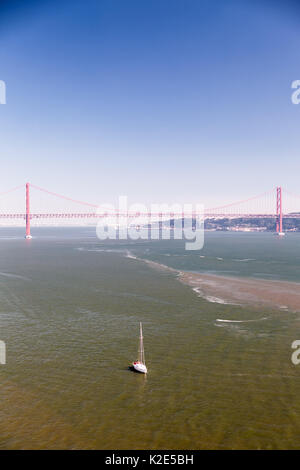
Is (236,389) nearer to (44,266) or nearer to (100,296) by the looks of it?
(100,296)

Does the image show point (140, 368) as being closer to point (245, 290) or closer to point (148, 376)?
point (148, 376)

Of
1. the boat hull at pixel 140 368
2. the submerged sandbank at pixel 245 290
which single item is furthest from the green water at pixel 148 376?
the submerged sandbank at pixel 245 290

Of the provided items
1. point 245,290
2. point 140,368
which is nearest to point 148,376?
point 140,368

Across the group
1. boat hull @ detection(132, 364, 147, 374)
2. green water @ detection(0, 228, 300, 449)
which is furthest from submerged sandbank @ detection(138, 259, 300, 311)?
boat hull @ detection(132, 364, 147, 374)

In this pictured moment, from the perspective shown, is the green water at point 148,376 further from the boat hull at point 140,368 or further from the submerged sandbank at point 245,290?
the submerged sandbank at point 245,290

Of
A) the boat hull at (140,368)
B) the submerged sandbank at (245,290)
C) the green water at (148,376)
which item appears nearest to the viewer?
the green water at (148,376)

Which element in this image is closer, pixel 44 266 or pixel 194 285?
pixel 194 285

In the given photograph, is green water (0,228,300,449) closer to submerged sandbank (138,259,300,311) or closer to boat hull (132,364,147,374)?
boat hull (132,364,147,374)

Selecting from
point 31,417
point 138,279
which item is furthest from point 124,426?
point 138,279

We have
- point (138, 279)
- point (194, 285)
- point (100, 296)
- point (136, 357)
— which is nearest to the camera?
point (136, 357)
